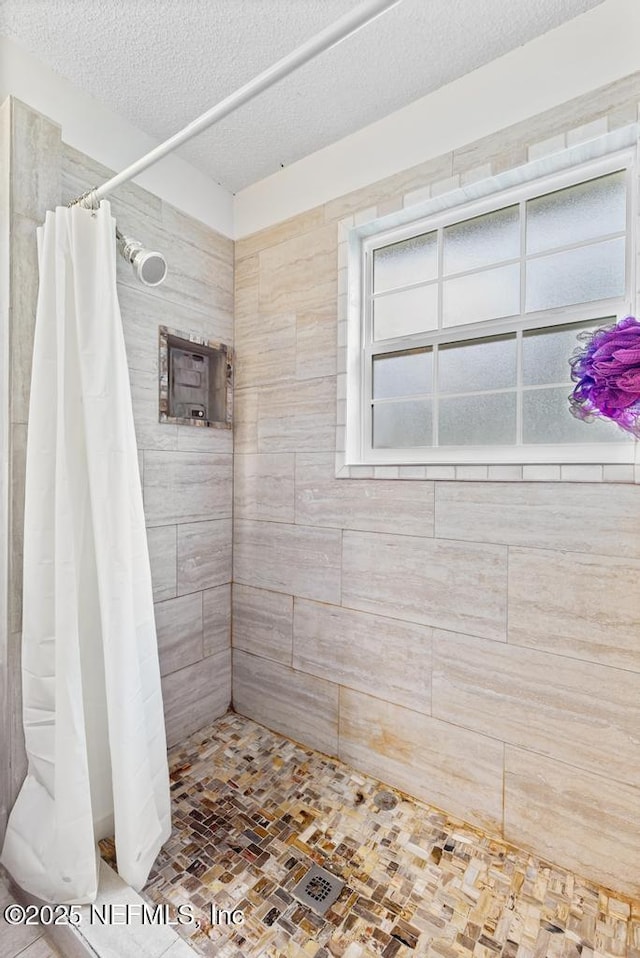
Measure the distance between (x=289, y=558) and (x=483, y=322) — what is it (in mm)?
1231

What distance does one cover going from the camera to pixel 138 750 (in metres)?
1.37

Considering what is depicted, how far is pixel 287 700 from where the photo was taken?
6.77 feet

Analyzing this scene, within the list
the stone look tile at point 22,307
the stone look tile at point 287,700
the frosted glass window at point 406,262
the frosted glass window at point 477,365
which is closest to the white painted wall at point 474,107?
the frosted glass window at point 406,262

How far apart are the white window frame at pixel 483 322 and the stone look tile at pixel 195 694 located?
117 centimetres

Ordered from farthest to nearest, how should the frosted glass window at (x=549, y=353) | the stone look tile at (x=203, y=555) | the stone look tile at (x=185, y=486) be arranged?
the stone look tile at (x=203, y=555)
the stone look tile at (x=185, y=486)
the frosted glass window at (x=549, y=353)

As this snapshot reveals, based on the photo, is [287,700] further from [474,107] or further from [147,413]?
[474,107]

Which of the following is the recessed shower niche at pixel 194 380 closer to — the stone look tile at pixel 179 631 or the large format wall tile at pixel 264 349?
the large format wall tile at pixel 264 349

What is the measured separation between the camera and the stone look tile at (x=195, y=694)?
6.50 ft

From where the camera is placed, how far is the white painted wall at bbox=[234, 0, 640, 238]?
1.34 metres

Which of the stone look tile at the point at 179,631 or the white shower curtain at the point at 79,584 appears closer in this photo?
the white shower curtain at the point at 79,584

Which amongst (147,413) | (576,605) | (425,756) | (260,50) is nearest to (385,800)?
(425,756)

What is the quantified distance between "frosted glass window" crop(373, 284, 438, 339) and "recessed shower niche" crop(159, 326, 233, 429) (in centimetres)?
75

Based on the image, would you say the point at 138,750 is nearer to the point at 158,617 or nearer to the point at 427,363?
the point at 158,617

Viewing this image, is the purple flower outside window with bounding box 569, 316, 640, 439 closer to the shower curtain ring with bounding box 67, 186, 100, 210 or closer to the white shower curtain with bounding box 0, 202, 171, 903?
the white shower curtain with bounding box 0, 202, 171, 903
